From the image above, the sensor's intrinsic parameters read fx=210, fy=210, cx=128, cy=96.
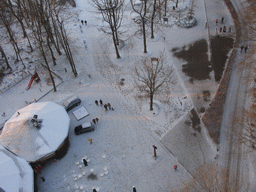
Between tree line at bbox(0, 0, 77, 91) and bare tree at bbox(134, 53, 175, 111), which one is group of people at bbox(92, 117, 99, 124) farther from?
tree line at bbox(0, 0, 77, 91)

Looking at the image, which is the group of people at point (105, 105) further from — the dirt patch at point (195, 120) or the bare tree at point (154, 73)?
the dirt patch at point (195, 120)

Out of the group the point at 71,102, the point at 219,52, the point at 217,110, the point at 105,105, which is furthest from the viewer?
the point at 219,52

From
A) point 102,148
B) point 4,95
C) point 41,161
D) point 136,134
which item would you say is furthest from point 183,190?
point 4,95

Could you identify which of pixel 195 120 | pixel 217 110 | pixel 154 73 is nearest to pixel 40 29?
pixel 154 73

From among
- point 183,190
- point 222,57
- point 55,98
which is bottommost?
point 183,190

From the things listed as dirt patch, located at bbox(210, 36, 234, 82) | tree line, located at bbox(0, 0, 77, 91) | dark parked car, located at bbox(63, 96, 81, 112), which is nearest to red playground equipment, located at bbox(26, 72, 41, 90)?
tree line, located at bbox(0, 0, 77, 91)

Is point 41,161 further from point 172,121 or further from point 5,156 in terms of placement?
point 172,121

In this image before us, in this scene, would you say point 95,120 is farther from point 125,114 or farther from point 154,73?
point 154,73
